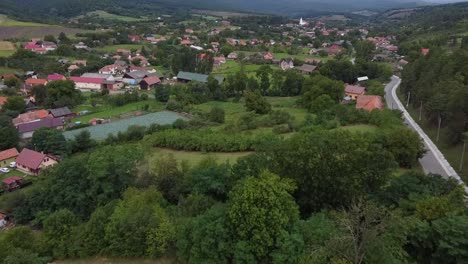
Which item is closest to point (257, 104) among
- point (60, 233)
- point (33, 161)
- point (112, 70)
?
point (33, 161)

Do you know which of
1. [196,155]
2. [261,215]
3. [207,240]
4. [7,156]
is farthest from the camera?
[7,156]

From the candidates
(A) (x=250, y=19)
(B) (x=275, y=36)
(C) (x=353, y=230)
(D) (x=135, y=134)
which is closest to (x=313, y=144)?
(C) (x=353, y=230)

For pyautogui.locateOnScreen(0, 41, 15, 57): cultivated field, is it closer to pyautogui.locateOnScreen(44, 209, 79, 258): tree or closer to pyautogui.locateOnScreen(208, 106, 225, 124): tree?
pyautogui.locateOnScreen(208, 106, 225, 124): tree

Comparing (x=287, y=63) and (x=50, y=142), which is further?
(x=287, y=63)

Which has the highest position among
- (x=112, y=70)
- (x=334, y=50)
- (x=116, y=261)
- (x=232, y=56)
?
(x=334, y=50)

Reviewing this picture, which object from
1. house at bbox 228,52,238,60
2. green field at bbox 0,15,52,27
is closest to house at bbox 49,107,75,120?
house at bbox 228,52,238,60

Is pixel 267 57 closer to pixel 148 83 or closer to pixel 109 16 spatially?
pixel 148 83

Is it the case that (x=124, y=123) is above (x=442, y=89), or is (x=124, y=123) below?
below
